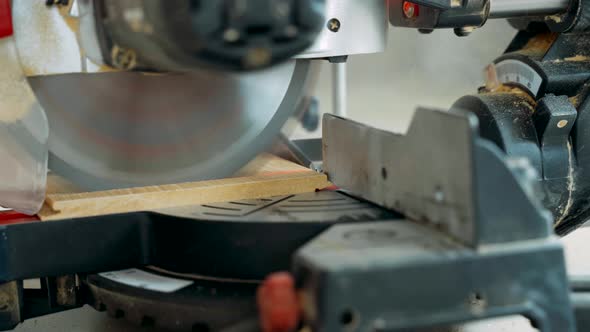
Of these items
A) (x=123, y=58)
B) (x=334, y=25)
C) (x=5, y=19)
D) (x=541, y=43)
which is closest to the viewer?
(x=123, y=58)

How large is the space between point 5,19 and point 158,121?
0.37 metres

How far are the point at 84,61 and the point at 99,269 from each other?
14.6 inches

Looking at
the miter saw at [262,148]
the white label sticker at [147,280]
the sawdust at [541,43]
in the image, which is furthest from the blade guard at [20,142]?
the sawdust at [541,43]

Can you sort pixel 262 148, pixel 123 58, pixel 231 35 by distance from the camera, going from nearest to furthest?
pixel 231 35 < pixel 123 58 < pixel 262 148

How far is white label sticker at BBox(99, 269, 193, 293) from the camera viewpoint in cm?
131

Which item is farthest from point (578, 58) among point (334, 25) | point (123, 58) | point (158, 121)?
point (123, 58)

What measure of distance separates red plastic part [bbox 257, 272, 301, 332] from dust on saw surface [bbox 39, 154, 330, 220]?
550 millimetres

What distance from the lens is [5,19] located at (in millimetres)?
1403

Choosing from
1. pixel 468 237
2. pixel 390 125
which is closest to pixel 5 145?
pixel 468 237

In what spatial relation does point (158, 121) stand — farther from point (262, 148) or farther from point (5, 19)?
point (5, 19)

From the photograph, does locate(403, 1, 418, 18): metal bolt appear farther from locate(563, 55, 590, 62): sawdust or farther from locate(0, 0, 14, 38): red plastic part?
locate(0, 0, 14, 38): red plastic part

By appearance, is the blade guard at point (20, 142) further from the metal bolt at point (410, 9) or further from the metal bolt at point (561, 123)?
the metal bolt at point (561, 123)

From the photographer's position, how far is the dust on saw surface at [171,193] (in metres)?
1.44

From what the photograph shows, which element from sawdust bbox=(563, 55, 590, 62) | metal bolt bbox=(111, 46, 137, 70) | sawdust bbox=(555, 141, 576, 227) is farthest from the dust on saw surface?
sawdust bbox=(563, 55, 590, 62)
